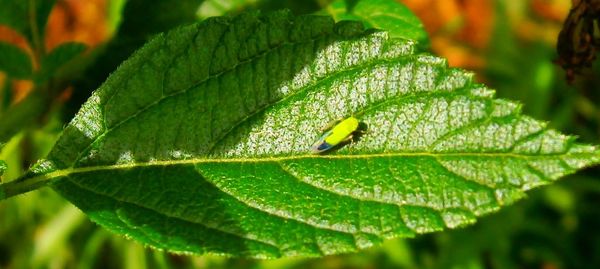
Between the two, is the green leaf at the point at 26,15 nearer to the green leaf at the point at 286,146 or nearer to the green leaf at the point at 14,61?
the green leaf at the point at 14,61

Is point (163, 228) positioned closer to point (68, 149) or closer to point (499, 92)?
point (68, 149)

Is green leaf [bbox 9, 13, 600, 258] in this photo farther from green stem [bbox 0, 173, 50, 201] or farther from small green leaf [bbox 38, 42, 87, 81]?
small green leaf [bbox 38, 42, 87, 81]

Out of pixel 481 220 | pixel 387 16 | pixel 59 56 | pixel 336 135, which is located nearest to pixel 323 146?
pixel 336 135

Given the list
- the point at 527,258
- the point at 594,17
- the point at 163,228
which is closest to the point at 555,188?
the point at 527,258

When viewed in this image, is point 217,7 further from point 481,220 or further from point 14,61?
point 481,220

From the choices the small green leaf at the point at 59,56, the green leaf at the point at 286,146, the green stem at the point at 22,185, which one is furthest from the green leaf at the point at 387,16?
the green stem at the point at 22,185

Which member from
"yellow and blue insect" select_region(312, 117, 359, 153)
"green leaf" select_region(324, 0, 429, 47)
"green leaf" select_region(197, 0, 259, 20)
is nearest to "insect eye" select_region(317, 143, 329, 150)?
"yellow and blue insect" select_region(312, 117, 359, 153)
